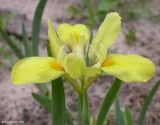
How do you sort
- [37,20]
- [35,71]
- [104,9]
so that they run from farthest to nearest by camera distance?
[104,9] < [37,20] < [35,71]

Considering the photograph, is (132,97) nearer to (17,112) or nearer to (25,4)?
(17,112)

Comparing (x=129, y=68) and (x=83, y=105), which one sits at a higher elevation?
(x=129, y=68)

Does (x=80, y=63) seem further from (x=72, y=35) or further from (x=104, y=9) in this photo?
(x=104, y=9)

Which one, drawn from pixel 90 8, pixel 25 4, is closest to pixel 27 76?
pixel 90 8

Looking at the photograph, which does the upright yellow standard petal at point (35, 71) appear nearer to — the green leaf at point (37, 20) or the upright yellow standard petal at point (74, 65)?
the upright yellow standard petal at point (74, 65)

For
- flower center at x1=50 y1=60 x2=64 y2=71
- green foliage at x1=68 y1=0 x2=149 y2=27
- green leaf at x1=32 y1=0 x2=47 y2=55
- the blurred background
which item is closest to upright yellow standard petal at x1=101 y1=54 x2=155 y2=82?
flower center at x1=50 y1=60 x2=64 y2=71

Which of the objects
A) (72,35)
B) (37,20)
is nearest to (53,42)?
(72,35)
